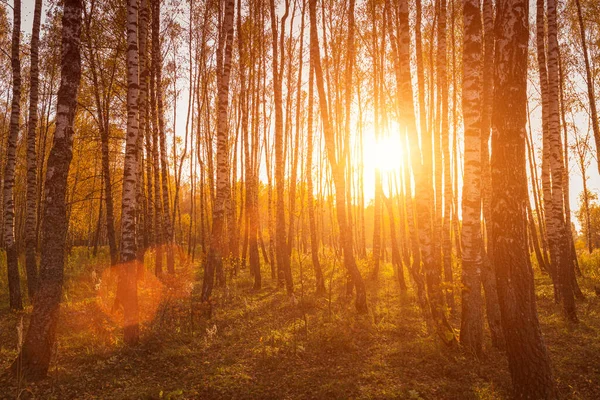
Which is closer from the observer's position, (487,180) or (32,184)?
(487,180)

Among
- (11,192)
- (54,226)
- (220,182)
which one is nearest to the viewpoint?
(54,226)

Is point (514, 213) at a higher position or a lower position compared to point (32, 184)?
lower

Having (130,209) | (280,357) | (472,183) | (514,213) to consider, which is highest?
(472,183)

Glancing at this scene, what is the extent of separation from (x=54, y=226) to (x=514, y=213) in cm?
665

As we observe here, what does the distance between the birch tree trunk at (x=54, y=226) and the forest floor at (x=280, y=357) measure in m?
0.31

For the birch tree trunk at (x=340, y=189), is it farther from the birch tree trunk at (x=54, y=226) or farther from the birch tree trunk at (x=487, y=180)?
the birch tree trunk at (x=54, y=226)

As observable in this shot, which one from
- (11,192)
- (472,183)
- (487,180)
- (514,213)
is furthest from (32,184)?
(487,180)

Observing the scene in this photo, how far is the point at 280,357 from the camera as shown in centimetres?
639

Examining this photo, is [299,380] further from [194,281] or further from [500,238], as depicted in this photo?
[194,281]

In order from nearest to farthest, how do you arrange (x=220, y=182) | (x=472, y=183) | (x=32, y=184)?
1. (x=472, y=183)
2. (x=220, y=182)
3. (x=32, y=184)

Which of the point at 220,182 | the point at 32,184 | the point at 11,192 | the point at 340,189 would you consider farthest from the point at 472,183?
the point at 11,192

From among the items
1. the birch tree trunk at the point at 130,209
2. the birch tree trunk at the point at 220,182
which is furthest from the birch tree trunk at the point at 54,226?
the birch tree trunk at the point at 220,182

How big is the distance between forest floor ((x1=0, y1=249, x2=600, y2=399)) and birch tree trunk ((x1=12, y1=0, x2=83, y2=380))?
314 mm

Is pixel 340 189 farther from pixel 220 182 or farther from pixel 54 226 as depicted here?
pixel 54 226
